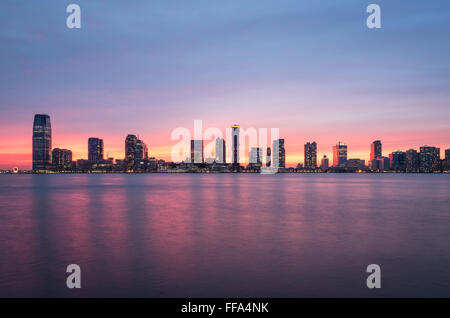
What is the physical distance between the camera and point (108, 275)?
1636 centimetres

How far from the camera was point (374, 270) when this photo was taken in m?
17.0
